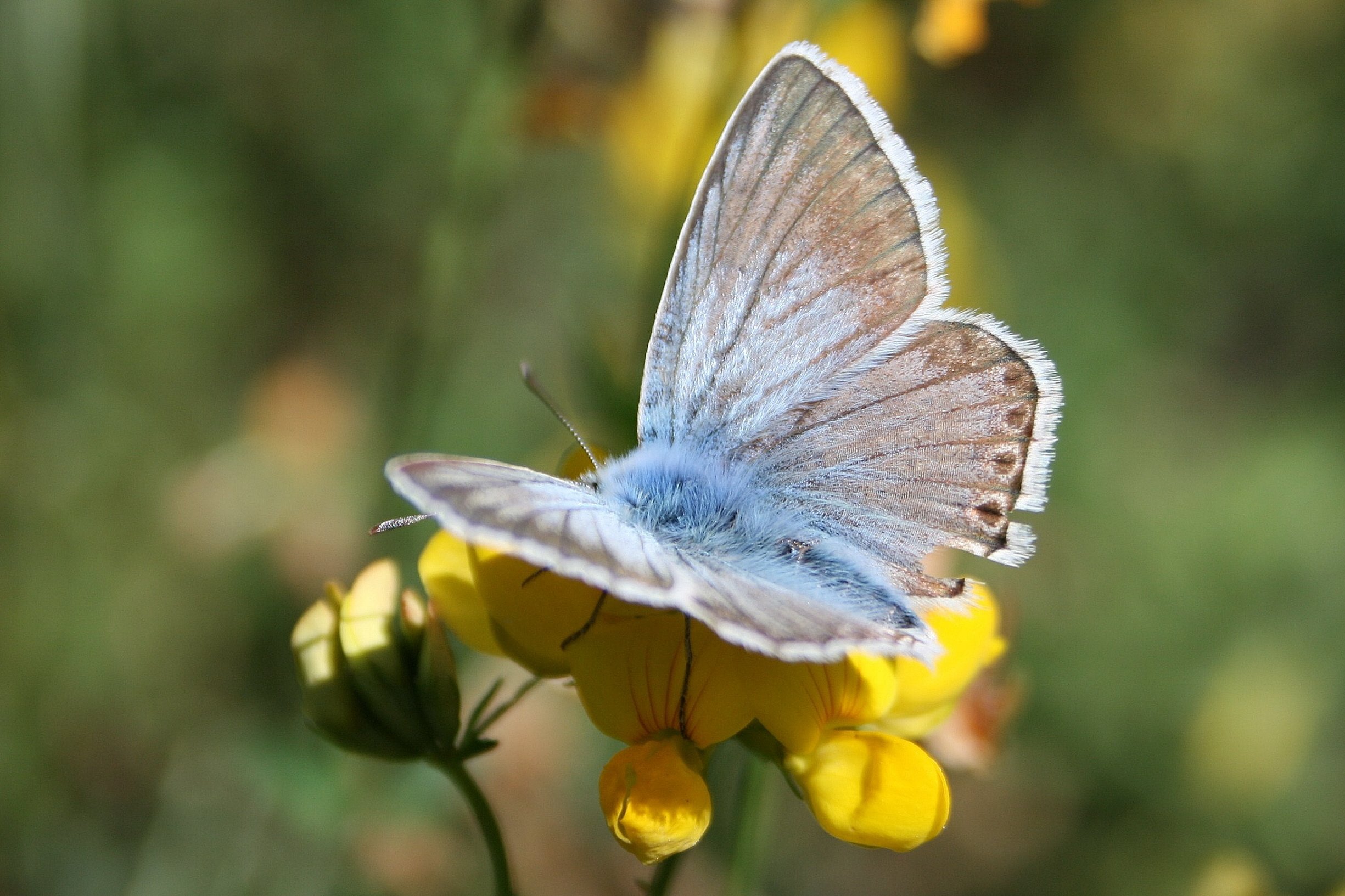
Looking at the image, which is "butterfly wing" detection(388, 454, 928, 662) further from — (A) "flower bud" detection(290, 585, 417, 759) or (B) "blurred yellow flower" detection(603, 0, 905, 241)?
(B) "blurred yellow flower" detection(603, 0, 905, 241)

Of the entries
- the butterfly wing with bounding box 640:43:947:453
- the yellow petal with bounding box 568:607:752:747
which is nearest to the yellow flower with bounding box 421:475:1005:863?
the yellow petal with bounding box 568:607:752:747

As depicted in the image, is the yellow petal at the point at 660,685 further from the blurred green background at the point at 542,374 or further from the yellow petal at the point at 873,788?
the blurred green background at the point at 542,374

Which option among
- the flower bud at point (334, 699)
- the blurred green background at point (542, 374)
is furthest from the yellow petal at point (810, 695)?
the blurred green background at point (542, 374)

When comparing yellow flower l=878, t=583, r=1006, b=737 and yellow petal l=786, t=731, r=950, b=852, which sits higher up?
yellow flower l=878, t=583, r=1006, b=737

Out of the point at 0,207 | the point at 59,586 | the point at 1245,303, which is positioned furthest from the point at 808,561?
the point at 1245,303

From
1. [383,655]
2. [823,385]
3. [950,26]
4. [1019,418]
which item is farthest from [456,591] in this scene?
[950,26]

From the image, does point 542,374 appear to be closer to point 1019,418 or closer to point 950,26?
point 950,26

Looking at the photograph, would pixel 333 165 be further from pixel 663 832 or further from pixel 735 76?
pixel 663 832
